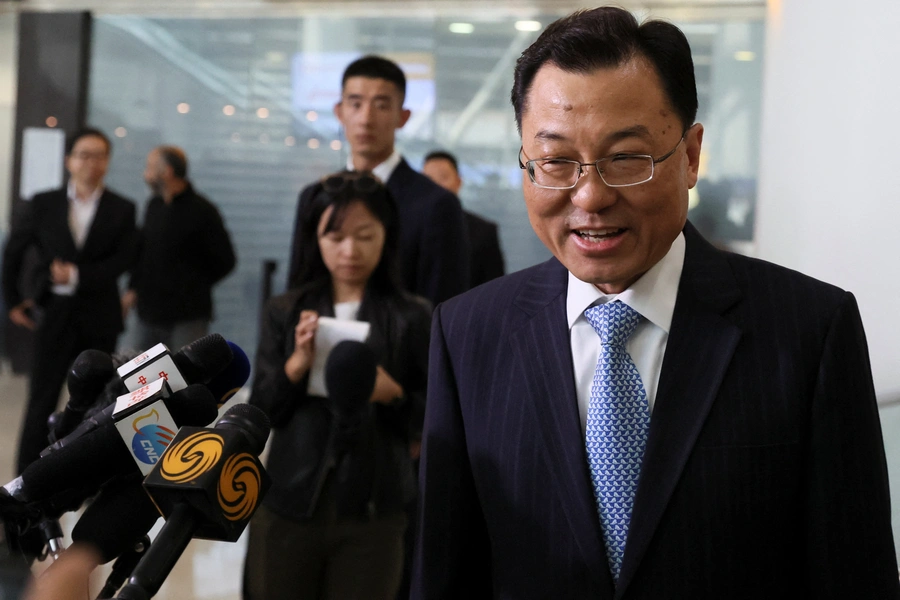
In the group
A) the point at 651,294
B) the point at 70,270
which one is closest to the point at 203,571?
the point at 70,270

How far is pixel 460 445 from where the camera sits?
52.8 inches

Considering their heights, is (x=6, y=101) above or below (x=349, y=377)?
above

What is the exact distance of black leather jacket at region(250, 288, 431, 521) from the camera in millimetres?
2074

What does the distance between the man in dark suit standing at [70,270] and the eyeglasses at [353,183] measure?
2.35 meters

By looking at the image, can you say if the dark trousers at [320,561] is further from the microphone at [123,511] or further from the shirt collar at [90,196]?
the shirt collar at [90,196]

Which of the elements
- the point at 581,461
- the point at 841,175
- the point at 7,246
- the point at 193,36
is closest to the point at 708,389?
the point at 581,461

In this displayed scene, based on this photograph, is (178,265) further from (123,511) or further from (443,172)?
(123,511)

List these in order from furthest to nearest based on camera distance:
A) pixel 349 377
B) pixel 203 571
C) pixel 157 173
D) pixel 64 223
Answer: pixel 157 173 → pixel 64 223 → pixel 203 571 → pixel 349 377

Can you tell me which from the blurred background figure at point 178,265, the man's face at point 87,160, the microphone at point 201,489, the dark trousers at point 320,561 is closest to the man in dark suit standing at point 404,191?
the dark trousers at point 320,561

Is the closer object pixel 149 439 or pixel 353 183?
pixel 149 439

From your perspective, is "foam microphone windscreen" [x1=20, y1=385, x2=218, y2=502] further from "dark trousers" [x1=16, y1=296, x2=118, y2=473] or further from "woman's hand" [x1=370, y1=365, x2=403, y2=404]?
"dark trousers" [x1=16, y1=296, x2=118, y2=473]

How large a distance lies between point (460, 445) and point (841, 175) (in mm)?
1661

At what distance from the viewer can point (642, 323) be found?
1271 mm

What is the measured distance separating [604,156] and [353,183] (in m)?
1.39
